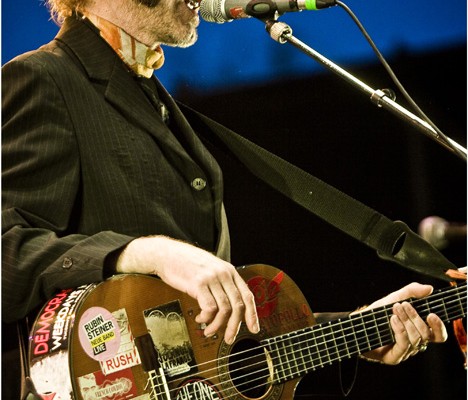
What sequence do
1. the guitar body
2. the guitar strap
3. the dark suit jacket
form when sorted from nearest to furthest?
the guitar body < the dark suit jacket < the guitar strap

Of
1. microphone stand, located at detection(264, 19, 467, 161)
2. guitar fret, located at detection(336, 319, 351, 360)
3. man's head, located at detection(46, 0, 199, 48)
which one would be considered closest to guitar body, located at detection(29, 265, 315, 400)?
guitar fret, located at detection(336, 319, 351, 360)

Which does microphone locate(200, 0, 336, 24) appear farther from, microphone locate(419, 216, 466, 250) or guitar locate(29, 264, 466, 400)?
microphone locate(419, 216, 466, 250)

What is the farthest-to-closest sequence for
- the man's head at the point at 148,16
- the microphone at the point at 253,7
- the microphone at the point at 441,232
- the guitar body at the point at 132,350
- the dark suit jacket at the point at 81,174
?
the microphone at the point at 441,232 < the man's head at the point at 148,16 < the microphone at the point at 253,7 < the dark suit jacket at the point at 81,174 < the guitar body at the point at 132,350

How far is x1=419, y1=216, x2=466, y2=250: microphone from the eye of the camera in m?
1.71

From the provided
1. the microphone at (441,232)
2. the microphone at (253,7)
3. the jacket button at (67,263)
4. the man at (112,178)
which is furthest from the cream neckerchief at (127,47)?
the microphone at (441,232)

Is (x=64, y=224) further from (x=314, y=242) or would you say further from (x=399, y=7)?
(x=399, y=7)

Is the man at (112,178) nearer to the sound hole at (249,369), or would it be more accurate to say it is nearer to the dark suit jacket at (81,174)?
the dark suit jacket at (81,174)

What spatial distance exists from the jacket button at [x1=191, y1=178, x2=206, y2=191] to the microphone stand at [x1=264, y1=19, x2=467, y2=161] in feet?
1.21

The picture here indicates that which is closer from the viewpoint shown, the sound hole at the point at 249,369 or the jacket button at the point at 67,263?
the jacket button at the point at 67,263

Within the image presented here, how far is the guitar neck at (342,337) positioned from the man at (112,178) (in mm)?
33

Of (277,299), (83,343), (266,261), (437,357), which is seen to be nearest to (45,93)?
(83,343)

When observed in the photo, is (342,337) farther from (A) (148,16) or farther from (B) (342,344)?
(A) (148,16)

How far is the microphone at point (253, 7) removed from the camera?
138 centimetres

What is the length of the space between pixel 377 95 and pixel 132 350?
710mm
